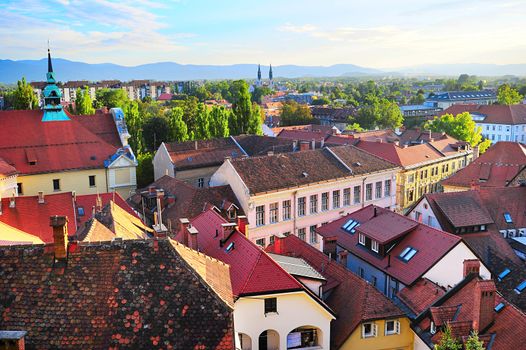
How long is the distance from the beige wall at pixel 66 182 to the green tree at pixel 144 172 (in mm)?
8465

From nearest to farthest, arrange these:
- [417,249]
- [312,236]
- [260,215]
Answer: [417,249] < [260,215] < [312,236]

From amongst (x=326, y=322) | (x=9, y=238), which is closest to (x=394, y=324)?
(x=326, y=322)

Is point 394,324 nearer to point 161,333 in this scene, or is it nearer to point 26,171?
point 161,333

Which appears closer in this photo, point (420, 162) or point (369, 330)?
point (369, 330)

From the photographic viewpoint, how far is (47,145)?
52.8m

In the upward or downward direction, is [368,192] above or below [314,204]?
above

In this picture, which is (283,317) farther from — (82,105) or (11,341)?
(82,105)

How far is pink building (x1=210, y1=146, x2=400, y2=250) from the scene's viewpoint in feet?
144

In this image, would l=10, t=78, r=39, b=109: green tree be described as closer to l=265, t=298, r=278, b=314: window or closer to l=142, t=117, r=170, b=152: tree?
l=142, t=117, r=170, b=152: tree

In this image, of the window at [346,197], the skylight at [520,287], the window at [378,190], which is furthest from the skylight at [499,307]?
the window at [378,190]

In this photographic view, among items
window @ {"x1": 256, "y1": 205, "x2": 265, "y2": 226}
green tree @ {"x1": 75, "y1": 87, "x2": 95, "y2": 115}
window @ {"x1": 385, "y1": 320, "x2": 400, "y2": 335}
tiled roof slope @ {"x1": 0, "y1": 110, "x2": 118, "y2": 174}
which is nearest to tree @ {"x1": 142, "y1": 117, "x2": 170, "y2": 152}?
green tree @ {"x1": 75, "y1": 87, "x2": 95, "y2": 115}

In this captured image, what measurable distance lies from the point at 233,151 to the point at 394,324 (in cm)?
4117

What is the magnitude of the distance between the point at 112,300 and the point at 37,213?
25.3m

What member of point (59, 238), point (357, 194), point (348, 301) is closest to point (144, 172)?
point (357, 194)
